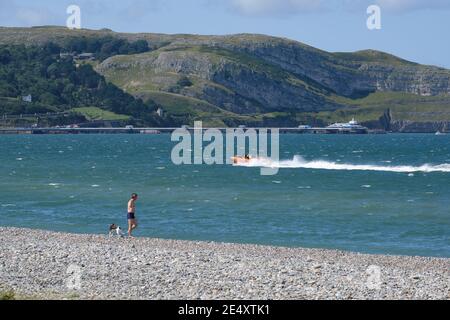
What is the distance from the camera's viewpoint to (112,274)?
28594 mm

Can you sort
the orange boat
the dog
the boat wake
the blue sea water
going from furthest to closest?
the orange boat
the boat wake
the blue sea water
the dog

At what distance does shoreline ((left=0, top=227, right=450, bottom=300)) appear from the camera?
2567cm

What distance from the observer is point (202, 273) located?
29062mm

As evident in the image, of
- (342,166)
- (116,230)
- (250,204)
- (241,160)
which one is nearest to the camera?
(116,230)

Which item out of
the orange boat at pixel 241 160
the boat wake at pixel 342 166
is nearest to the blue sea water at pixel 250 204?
the boat wake at pixel 342 166

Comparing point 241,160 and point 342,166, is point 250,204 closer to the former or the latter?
point 342,166

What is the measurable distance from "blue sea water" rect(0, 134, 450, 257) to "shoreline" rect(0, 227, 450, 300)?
299 inches

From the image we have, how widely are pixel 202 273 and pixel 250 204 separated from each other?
3399cm

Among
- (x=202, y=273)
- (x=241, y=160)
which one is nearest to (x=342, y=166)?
(x=241, y=160)

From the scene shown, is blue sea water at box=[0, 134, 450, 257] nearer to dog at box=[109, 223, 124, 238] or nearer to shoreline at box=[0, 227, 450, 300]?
dog at box=[109, 223, 124, 238]

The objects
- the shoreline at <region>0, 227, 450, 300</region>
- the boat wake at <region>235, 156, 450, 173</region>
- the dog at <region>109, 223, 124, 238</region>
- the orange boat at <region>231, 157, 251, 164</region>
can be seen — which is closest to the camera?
the shoreline at <region>0, 227, 450, 300</region>

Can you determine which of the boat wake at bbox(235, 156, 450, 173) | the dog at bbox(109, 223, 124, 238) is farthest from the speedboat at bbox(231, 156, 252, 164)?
the dog at bbox(109, 223, 124, 238)

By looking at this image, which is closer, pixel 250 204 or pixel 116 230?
pixel 116 230
